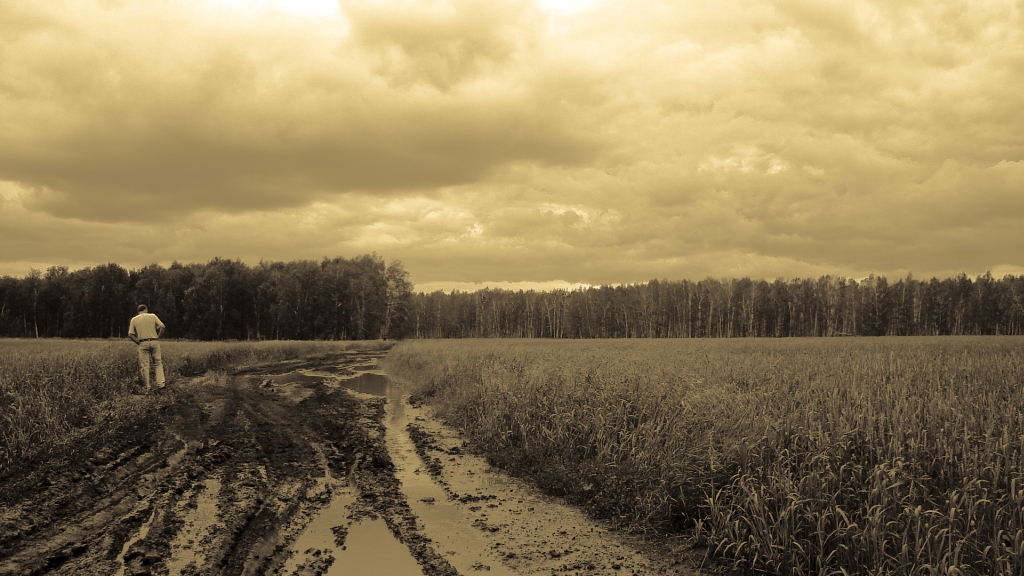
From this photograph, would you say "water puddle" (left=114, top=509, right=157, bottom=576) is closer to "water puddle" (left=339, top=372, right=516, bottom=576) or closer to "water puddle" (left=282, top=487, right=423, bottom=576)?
"water puddle" (left=282, top=487, right=423, bottom=576)

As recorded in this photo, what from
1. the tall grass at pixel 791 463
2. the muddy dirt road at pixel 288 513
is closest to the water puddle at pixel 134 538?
the muddy dirt road at pixel 288 513

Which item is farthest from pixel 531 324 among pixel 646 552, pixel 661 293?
pixel 646 552

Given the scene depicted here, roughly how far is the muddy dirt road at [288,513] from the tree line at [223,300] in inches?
2855

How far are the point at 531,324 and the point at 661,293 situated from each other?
2916cm

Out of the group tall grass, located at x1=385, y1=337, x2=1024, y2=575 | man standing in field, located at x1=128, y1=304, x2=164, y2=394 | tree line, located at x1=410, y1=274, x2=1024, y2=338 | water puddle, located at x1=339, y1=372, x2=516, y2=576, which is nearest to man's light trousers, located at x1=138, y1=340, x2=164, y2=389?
man standing in field, located at x1=128, y1=304, x2=164, y2=394

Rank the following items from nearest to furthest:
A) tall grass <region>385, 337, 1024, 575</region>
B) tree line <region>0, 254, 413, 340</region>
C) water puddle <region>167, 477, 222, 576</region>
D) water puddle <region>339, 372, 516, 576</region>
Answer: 1. tall grass <region>385, 337, 1024, 575</region>
2. water puddle <region>167, 477, 222, 576</region>
3. water puddle <region>339, 372, 516, 576</region>
4. tree line <region>0, 254, 413, 340</region>

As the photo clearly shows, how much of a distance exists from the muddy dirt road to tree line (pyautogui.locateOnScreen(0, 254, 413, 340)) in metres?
72.5

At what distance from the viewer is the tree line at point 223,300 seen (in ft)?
258

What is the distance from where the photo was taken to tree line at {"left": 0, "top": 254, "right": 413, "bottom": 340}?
258ft

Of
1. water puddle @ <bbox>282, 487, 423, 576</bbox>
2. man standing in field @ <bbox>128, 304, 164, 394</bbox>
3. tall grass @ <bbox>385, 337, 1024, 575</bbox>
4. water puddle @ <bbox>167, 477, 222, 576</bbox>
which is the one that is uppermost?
man standing in field @ <bbox>128, 304, 164, 394</bbox>

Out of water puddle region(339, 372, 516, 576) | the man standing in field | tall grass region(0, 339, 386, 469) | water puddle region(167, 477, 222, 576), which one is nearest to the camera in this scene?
water puddle region(167, 477, 222, 576)

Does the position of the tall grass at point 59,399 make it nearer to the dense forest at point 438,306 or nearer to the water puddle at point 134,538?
the water puddle at point 134,538

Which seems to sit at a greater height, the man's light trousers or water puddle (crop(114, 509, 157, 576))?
the man's light trousers

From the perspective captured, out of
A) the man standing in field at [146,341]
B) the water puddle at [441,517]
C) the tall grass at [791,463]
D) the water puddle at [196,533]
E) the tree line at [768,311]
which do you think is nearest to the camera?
the tall grass at [791,463]
